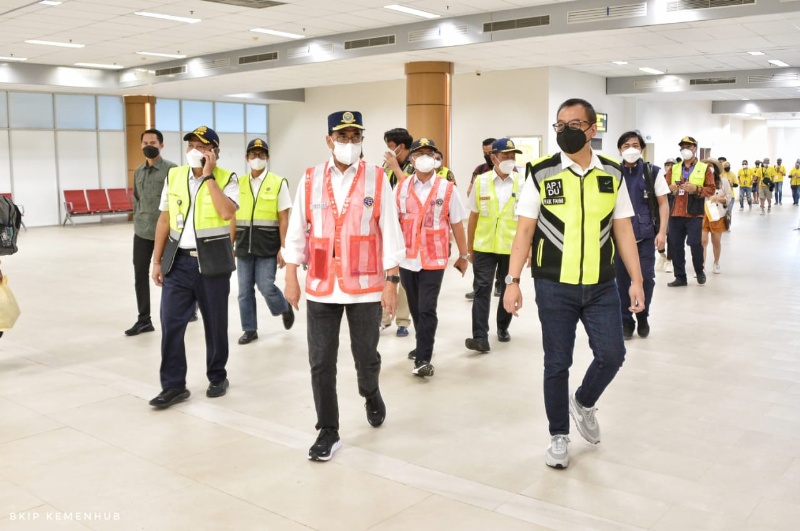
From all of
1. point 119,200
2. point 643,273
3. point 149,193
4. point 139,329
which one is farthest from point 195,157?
point 119,200

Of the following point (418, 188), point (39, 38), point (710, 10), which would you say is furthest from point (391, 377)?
point (39, 38)

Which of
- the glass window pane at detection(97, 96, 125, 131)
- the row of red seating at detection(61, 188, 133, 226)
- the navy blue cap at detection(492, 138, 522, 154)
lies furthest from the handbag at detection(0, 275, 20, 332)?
the glass window pane at detection(97, 96, 125, 131)

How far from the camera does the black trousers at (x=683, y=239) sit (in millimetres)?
9680

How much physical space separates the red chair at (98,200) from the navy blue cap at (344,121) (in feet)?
61.7

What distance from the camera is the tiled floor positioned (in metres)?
3.36

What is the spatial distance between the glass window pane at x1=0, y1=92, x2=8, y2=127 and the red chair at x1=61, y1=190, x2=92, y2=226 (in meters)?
2.26

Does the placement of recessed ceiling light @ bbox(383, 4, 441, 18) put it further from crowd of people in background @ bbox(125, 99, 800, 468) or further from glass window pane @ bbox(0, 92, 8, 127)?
glass window pane @ bbox(0, 92, 8, 127)

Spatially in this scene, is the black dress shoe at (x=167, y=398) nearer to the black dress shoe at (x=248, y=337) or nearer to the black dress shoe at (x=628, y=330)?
the black dress shoe at (x=248, y=337)

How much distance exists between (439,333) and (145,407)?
2.98 meters

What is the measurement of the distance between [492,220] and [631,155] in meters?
1.25

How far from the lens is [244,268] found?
677cm

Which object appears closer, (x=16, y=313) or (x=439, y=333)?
(x=16, y=313)

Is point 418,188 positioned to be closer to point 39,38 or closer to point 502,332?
point 502,332

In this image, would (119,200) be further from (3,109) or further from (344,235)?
(344,235)
